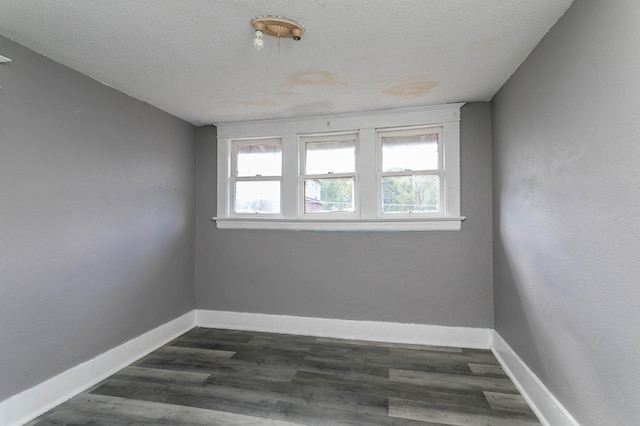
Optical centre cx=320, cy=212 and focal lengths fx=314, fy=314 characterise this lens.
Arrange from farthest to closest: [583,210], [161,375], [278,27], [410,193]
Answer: [410,193], [161,375], [278,27], [583,210]

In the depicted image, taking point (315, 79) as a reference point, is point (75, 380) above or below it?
below

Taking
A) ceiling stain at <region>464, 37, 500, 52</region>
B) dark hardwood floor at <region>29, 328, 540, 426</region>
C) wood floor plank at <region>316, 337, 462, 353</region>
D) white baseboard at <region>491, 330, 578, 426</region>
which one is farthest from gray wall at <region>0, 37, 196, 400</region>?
white baseboard at <region>491, 330, 578, 426</region>

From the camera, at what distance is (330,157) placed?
346 centimetres

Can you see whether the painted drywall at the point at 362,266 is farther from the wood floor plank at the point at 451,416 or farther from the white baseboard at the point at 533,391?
the wood floor plank at the point at 451,416

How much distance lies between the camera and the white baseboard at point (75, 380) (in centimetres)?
192

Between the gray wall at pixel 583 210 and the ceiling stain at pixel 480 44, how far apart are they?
0.29m

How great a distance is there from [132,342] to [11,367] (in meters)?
0.93

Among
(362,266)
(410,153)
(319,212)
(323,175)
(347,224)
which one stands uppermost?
(410,153)

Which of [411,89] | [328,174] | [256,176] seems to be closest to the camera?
[411,89]

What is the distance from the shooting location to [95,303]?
96.5 inches

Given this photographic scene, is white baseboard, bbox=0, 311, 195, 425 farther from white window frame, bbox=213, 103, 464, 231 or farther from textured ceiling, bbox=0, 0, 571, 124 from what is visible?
textured ceiling, bbox=0, 0, 571, 124

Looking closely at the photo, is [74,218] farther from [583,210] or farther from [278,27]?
[583,210]

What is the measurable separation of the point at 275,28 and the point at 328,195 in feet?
6.26

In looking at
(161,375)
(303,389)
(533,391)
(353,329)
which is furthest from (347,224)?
(161,375)
